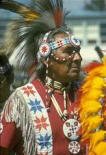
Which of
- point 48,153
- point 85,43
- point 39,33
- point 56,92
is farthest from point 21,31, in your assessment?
point 85,43

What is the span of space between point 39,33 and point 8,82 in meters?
1.14

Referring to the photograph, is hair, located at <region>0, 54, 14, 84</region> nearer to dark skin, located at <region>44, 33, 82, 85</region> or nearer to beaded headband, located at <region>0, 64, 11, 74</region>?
beaded headband, located at <region>0, 64, 11, 74</region>

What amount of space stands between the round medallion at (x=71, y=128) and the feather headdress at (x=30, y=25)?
0.64 metres

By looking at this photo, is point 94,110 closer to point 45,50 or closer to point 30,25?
point 45,50

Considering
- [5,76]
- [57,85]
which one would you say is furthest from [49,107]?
[5,76]

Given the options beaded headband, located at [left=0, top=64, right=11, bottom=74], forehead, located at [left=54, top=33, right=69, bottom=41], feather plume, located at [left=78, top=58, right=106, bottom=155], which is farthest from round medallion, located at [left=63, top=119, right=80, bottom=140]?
beaded headband, located at [left=0, top=64, right=11, bottom=74]

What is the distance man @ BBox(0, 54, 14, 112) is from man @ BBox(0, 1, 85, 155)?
0.98 m

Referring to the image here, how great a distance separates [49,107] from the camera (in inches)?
196

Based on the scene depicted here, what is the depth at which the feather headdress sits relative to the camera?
5273mm

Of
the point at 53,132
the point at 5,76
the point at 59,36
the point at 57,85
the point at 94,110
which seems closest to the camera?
the point at 94,110

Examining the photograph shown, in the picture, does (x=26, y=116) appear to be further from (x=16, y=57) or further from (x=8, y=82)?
(x=8, y=82)

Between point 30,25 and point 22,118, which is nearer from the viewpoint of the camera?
point 22,118

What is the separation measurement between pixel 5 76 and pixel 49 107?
1490mm

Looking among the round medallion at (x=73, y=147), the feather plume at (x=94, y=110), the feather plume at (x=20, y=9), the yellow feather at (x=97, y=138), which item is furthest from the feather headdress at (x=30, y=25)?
the yellow feather at (x=97, y=138)
